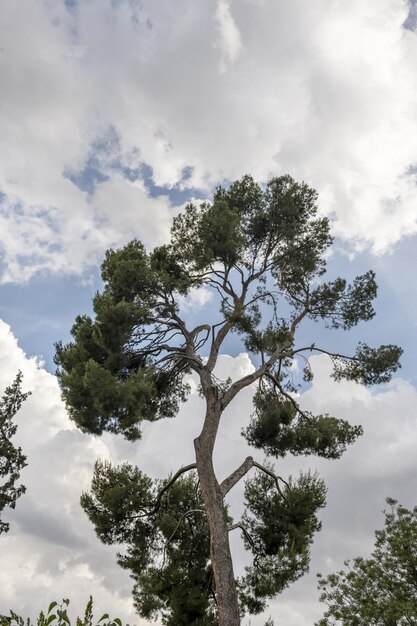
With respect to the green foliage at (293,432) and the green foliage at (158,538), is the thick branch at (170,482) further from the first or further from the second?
the green foliage at (293,432)

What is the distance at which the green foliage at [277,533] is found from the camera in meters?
12.5

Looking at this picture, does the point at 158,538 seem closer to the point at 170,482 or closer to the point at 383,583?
the point at 170,482

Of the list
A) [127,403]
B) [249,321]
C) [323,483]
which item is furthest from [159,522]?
[249,321]

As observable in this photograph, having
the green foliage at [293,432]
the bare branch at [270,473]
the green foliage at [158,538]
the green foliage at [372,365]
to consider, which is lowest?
the green foliage at [158,538]

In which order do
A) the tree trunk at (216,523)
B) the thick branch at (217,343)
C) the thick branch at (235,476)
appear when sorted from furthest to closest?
the thick branch at (217,343)
the thick branch at (235,476)
the tree trunk at (216,523)

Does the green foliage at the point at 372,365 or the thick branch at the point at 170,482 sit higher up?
the green foliage at the point at 372,365

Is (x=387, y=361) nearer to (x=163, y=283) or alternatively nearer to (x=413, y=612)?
(x=163, y=283)

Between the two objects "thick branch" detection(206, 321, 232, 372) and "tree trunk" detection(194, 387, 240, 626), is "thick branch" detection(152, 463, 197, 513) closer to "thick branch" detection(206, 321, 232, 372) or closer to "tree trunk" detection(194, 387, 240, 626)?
"tree trunk" detection(194, 387, 240, 626)

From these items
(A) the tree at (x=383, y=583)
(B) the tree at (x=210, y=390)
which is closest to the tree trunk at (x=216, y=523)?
(B) the tree at (x=210, y=390)

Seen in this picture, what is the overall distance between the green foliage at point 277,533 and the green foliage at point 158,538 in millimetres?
1271

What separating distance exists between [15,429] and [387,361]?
1812 cm

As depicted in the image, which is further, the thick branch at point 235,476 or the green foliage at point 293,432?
the green foliage at point 293,432

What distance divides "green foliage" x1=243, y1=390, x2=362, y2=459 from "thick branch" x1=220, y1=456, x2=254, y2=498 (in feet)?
9.16

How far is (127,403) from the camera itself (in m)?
12.2
